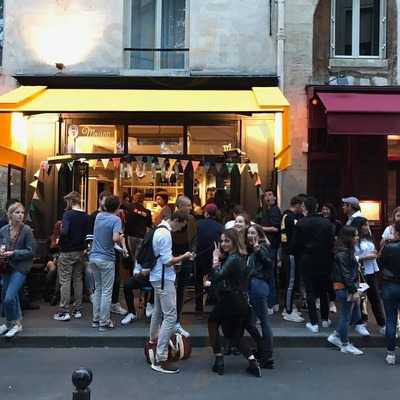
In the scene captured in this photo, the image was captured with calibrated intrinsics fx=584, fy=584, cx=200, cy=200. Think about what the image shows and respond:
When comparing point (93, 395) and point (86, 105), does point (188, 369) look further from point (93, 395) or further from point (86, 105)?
point (86, 105)

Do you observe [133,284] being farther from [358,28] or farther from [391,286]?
[358,28]

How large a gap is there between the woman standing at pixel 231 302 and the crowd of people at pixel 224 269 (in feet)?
0.04

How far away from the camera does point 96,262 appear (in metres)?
7.74

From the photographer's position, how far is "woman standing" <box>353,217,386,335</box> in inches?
318

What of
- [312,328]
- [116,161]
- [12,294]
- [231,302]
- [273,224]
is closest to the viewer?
[231,302]

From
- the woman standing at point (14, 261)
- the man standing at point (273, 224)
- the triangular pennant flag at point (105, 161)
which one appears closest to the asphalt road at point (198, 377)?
the woman standing at point (14, 261)

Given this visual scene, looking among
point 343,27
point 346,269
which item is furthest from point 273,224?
point 343,27

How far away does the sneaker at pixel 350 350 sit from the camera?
7273 mm

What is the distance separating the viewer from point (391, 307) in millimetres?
6902

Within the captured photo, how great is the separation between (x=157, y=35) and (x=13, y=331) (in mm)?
6615

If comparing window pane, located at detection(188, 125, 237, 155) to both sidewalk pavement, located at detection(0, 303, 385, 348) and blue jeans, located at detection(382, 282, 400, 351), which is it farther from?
blue jeans, located at detection(382, 282, 400, 351)

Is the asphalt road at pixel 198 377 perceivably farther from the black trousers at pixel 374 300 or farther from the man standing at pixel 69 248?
the man standing at pixel 69 248

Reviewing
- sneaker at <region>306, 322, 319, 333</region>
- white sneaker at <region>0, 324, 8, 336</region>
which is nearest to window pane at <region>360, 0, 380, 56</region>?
sneaker at <region>306, 322, 319, 333</region>

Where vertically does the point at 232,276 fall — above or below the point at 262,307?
above
